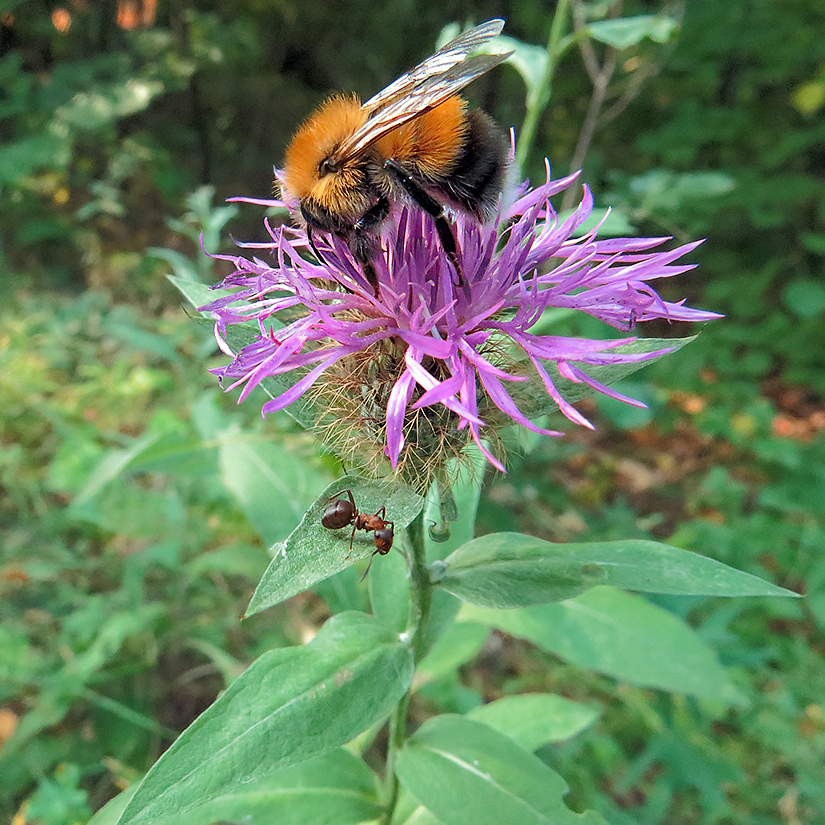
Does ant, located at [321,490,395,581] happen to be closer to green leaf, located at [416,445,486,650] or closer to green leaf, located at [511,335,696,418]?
green leaf, located at [416,445,486,650]

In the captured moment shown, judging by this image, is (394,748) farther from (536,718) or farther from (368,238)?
(368,238)

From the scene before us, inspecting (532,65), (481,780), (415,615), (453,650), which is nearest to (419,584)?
(415,615)

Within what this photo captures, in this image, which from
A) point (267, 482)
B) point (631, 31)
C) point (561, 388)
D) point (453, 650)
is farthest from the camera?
point (631, 31)

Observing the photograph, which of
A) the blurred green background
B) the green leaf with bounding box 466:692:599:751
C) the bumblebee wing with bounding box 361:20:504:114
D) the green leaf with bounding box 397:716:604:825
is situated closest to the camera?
the bumblebee wing with bounding box 361:20:504:114

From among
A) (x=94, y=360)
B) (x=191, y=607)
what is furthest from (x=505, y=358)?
(x=94, y=360)

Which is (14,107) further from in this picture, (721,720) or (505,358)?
(721,720)

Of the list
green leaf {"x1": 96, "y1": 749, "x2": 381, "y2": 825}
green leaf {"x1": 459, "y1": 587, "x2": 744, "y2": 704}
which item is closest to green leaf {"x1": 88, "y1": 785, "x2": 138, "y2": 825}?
green leaf {"x1": 96, "y1": 749, "x2": 381, "y2": 825}
